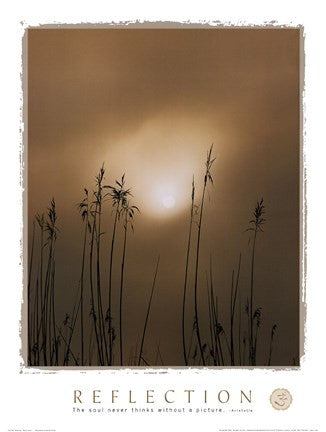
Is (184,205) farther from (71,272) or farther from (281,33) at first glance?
(281,33)

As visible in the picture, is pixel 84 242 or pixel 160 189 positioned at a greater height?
pixel 160 189

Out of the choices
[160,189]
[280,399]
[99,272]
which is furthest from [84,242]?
[280,399]

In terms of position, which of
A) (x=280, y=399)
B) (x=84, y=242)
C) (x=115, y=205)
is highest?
(x=115, y=205)

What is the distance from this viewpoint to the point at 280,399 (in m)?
2.38

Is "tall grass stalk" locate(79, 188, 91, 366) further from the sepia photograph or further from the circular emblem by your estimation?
the circular emblem

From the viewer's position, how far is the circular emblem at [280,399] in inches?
93.4

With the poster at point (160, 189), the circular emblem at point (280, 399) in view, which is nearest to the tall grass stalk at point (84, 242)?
the poster at point (160, 189)

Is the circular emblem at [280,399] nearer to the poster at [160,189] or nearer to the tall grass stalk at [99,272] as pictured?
the poster at [160,189]

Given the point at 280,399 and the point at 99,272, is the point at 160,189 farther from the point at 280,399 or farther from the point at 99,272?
the point at 280,399

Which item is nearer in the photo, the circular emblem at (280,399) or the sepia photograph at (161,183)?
the circular emblem at (280,399)

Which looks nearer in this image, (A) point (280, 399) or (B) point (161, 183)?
(A) point (280, 399)

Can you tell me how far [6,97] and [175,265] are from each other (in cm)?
89

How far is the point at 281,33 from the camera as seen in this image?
2.75m

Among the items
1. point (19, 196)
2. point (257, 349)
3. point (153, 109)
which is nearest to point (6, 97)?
point (19, 196)
